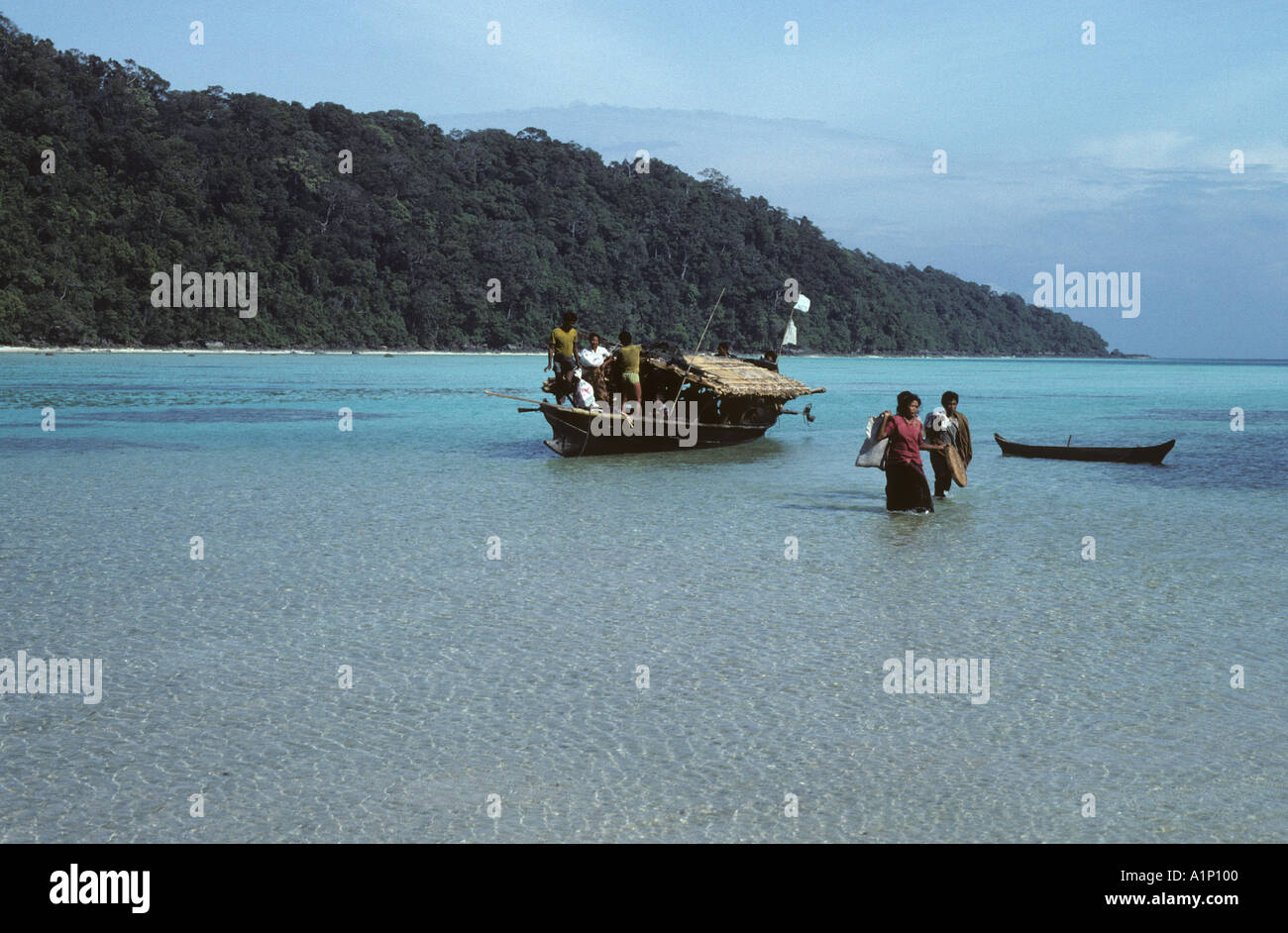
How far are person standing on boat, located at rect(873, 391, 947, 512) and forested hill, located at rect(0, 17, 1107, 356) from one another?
78192 millimetres

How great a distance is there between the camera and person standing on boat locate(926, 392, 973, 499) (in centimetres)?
1513

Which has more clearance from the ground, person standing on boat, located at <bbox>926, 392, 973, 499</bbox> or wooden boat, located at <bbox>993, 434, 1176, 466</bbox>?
person standing on boat, located at <bbox>926, 392, 973, 499</bbox>

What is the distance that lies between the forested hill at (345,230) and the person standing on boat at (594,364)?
69.7m

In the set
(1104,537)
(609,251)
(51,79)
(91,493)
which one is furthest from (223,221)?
(1104,537)

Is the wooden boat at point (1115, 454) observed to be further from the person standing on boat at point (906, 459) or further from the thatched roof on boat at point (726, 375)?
the person standing on boat at point (906, 459)

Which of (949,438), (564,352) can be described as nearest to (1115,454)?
(949,438)

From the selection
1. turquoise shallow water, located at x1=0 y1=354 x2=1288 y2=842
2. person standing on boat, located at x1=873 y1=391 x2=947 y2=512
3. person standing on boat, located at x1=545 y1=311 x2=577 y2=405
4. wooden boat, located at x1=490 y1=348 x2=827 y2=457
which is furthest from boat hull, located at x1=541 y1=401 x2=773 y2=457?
person standing on boat, located at x1=873 y1=391 x2=947 y2=512

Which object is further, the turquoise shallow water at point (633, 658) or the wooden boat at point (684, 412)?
the wooden boat at point (684, 412)

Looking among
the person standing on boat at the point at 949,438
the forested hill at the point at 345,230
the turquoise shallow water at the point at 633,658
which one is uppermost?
the forested hill at the point at 345,230

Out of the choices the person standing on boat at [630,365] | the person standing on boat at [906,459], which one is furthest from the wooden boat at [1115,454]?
the person standing on boat at [906,459]

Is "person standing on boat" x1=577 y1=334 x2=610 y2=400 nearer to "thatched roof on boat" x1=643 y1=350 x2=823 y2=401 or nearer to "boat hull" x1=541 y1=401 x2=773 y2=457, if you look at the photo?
"boat hull" x1=541 y1=401 x2=773 y2=457

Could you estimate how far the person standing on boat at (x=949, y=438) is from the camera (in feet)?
49.6

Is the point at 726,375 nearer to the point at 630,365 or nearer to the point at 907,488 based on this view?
the point at 630,365

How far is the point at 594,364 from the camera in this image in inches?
847
